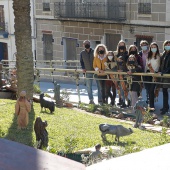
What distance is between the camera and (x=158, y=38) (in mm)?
20625

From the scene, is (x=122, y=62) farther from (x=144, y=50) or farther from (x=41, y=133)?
(x=41, y=133)

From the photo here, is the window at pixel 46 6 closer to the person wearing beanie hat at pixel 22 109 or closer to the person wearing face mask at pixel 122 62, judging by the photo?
the person wearing face mask at pixel 122 62

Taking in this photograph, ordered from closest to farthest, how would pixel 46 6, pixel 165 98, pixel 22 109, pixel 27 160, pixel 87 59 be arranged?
pixel 27 160 → pixel 22 109 → pixel 165 98 → pixel 87 59 → pixel 46 6

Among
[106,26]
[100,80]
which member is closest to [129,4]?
[106,26]

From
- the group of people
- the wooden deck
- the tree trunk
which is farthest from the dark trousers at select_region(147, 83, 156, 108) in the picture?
the wooden deck

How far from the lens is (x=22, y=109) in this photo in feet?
30.9

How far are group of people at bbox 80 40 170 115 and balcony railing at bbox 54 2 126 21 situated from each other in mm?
9477

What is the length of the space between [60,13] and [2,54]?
655cm

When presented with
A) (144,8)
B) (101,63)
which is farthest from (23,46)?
(144,8)

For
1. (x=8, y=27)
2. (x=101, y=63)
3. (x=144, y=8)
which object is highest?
(x=144, y=8)

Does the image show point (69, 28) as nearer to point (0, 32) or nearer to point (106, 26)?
point (106, 26)

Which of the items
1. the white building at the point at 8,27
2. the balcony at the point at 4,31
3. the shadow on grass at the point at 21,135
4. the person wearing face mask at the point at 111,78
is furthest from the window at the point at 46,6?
the shadow on grass at the point at 21,135

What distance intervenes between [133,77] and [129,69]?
8.5 inches

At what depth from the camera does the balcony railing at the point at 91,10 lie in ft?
72.9
